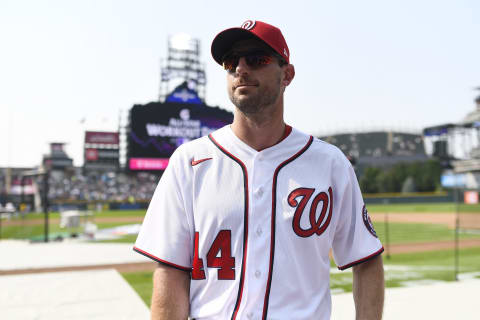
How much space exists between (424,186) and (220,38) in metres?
66.6

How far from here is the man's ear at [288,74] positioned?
166 cm

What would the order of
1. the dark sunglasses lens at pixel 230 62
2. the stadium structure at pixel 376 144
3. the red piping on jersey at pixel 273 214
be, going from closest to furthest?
the red piping on jersey at pixel 273 214, the dark sunglasses lens at pixel 230 62, the stadium structure at pixel 376 144

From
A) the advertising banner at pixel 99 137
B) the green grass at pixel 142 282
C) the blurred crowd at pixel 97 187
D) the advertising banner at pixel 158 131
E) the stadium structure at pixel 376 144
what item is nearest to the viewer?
the green grass at pixel 142 282

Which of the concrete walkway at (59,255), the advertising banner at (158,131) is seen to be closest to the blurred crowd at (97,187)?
the advertising banner at (158,131)

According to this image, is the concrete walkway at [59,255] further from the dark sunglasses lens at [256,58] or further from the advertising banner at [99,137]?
the advertising banner at [99,137]

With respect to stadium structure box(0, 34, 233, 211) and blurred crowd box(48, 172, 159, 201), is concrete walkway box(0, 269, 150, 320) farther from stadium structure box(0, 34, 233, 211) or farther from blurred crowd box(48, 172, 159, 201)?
blurred crowd box(48, 172, 159, 201)

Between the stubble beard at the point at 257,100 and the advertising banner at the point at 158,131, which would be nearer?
the stubble beard at the point at 257,100

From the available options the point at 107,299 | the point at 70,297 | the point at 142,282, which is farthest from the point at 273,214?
the point at 142,282

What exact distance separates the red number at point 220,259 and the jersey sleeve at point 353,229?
1.55 ft

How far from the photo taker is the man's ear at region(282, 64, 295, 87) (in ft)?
5.44

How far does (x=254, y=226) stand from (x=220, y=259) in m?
0.17

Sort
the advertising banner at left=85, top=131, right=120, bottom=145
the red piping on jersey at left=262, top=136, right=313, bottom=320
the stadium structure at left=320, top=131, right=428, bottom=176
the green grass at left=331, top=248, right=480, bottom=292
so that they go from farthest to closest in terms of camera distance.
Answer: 1. the stadium structure at left=320, top=131, right=428, bottom=176
2. the advertising banner at left=85, top=131, right=120, bottom=145
3. the green grass at left=331, top=248, right=480, bottom=292
4. the red piping on jersey at left=262, top=136, right=313, bottom=320

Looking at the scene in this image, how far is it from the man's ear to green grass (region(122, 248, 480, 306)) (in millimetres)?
5443

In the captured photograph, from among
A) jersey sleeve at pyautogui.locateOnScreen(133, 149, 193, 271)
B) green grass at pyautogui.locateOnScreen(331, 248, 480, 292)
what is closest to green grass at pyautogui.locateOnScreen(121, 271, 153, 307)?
green grass at pyautogui.locateOnScreen(331, 248, 480, 292)
